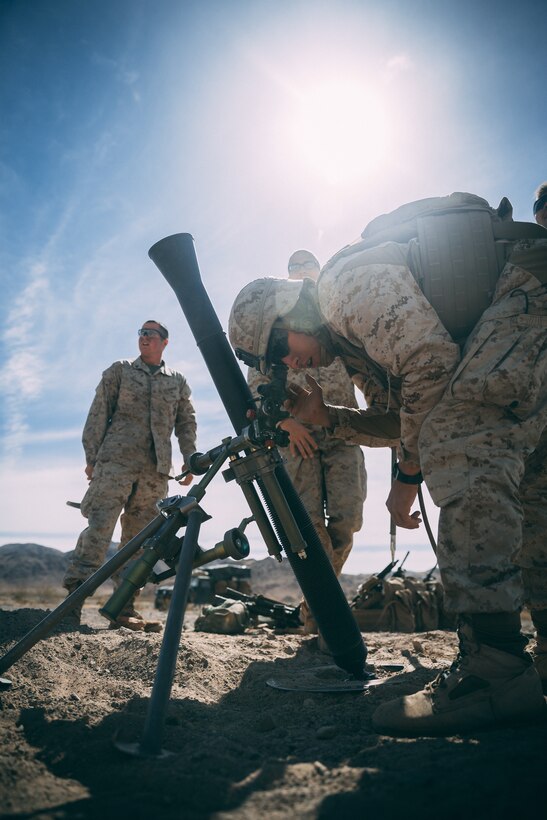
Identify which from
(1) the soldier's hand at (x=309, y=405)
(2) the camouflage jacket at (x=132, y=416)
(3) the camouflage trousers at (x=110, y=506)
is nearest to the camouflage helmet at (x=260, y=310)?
(1) the soldier's hand at (x=309, y=405)

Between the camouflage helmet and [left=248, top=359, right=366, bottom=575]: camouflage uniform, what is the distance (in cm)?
170

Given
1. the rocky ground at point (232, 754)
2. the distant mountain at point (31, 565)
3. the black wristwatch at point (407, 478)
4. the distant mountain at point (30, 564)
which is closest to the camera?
the rocky ground at point (232, 754)

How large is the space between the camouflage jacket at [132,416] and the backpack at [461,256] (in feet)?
13.2

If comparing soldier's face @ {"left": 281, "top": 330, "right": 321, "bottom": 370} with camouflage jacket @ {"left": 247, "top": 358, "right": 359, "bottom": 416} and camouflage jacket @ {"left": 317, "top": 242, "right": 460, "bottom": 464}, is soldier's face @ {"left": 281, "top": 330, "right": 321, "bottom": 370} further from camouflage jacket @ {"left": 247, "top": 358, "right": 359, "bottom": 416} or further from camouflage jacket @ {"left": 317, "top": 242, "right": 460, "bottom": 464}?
camouflage jacket @ {"left": 247, "top": 358, "right": 359, "bottom": 416}

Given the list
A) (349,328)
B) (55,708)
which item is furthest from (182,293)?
(55,708)

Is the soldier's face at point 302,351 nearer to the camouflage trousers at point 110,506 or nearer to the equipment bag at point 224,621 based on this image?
the camouflage trousers at point 110,506

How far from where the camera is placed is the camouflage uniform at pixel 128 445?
5.60 meters

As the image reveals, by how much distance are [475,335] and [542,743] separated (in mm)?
1468

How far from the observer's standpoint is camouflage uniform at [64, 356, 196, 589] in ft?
18.4

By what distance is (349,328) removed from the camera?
8.12 ft

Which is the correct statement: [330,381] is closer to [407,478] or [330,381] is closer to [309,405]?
[309,405]

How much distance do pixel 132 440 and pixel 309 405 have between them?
330 cm

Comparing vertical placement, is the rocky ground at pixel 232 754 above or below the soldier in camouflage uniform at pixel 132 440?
below

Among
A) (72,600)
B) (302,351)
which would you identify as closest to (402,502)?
(302,351)
